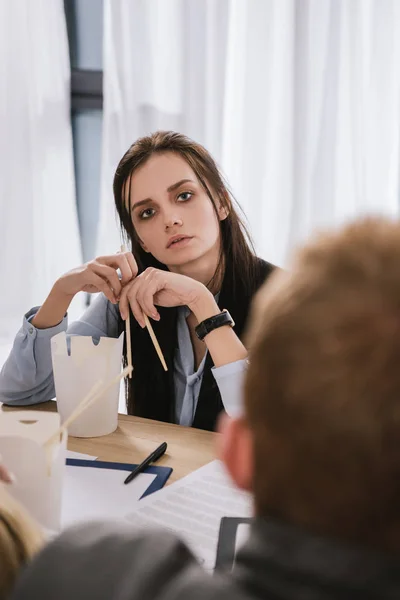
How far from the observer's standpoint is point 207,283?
1.64 meters

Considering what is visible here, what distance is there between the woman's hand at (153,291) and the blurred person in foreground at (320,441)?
0.98 m

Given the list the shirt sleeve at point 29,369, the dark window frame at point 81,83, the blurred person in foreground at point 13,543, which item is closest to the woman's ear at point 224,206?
the shirt sleeve at point 29,369

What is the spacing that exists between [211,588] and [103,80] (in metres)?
2.75

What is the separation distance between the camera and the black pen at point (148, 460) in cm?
94

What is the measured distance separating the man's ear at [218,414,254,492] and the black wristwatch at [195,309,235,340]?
89 cm

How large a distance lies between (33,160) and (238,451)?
2666mm

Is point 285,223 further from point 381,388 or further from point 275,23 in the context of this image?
point 381,388

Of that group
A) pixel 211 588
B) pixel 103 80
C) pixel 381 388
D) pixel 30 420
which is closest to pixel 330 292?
pixel 381 388

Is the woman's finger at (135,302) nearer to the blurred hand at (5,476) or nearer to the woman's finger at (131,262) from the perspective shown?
the woman's finger at (131,262)

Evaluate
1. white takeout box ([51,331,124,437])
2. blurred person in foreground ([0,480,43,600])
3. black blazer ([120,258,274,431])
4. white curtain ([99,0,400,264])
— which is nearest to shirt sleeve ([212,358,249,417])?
white takeout box ([51,331,124,437])

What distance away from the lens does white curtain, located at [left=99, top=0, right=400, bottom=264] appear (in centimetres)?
239

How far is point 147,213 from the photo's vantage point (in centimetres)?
156

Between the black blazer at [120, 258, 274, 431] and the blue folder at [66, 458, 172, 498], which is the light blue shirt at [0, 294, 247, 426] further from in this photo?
the blue folder at [66, 458, 172, 498]

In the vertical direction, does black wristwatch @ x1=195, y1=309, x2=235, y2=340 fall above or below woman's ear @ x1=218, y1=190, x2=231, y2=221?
below
